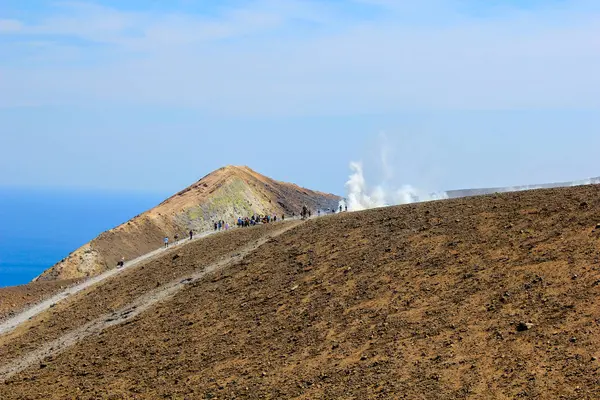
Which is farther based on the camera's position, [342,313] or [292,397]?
[342,313]

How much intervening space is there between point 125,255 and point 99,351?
33.3 meters

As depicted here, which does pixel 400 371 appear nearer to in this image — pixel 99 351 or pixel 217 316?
pixel 217 316

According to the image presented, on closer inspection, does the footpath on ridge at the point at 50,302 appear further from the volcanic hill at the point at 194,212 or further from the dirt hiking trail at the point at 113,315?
the volcanic hill at the point at 194,212

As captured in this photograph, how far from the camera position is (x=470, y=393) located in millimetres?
19672

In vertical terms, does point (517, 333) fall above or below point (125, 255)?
below

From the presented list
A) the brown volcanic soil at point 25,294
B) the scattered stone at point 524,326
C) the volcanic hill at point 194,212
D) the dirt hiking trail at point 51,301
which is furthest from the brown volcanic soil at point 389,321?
the volcanic hill at point 194,212

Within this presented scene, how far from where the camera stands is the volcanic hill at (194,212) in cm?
6300

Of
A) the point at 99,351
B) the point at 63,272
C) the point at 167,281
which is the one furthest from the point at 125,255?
the point at 99,351

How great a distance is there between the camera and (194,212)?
7881cm

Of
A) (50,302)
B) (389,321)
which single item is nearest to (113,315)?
(50,302)

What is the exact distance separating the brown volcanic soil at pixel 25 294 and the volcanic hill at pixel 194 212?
7723mm

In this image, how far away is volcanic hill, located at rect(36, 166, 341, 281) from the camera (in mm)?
63000

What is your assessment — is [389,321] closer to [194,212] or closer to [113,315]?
[113,315]

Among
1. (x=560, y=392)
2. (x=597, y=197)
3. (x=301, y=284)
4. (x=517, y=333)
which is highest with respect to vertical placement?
(x=597, y=197)
